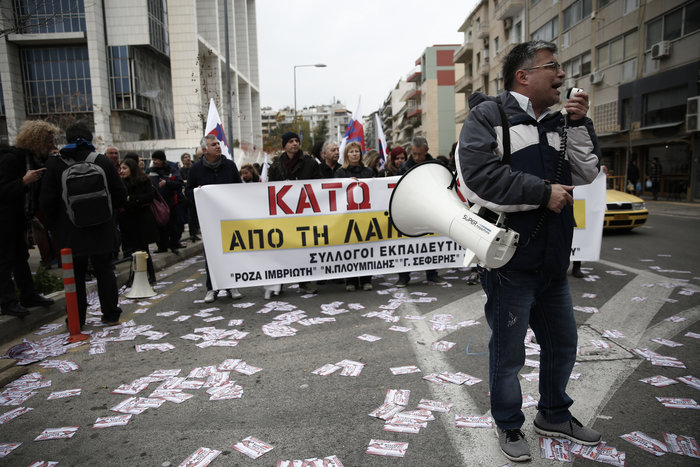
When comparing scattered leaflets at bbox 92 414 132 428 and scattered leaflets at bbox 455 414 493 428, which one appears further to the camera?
scattered leaflets at bbox 92 414 132 428

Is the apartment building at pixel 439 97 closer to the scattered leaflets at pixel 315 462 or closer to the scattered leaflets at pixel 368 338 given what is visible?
the scattered leaflets at pixel 368 338

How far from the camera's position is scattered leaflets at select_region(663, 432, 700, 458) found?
2.40 metres

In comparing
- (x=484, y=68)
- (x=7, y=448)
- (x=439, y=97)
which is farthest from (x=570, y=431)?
(x=439, y=97)

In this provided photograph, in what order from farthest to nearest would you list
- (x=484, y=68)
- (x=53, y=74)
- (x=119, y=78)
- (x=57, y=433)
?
(x=484, y=68), (x=53, y=74), (x=119, y=78), (x=57, y=433)

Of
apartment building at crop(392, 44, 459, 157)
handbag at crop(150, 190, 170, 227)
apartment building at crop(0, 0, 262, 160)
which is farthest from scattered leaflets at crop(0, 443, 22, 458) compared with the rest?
apartment building at crop(392, 44, 459, 157)

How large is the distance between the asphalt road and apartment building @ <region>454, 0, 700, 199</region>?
15.5 meters

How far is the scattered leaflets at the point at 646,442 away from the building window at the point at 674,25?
79.1 ft

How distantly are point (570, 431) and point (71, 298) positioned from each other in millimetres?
4557

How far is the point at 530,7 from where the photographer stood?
116 ft

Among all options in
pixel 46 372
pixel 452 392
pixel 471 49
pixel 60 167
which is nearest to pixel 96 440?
pixel 46 372

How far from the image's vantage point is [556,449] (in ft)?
8.20

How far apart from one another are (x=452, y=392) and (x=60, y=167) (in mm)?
4317

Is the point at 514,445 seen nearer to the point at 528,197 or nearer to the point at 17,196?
the point at 528,197

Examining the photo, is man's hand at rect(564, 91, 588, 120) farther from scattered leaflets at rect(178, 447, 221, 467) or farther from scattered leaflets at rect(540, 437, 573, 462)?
scattered leaflets at rect(178, 447, 221, 467)
